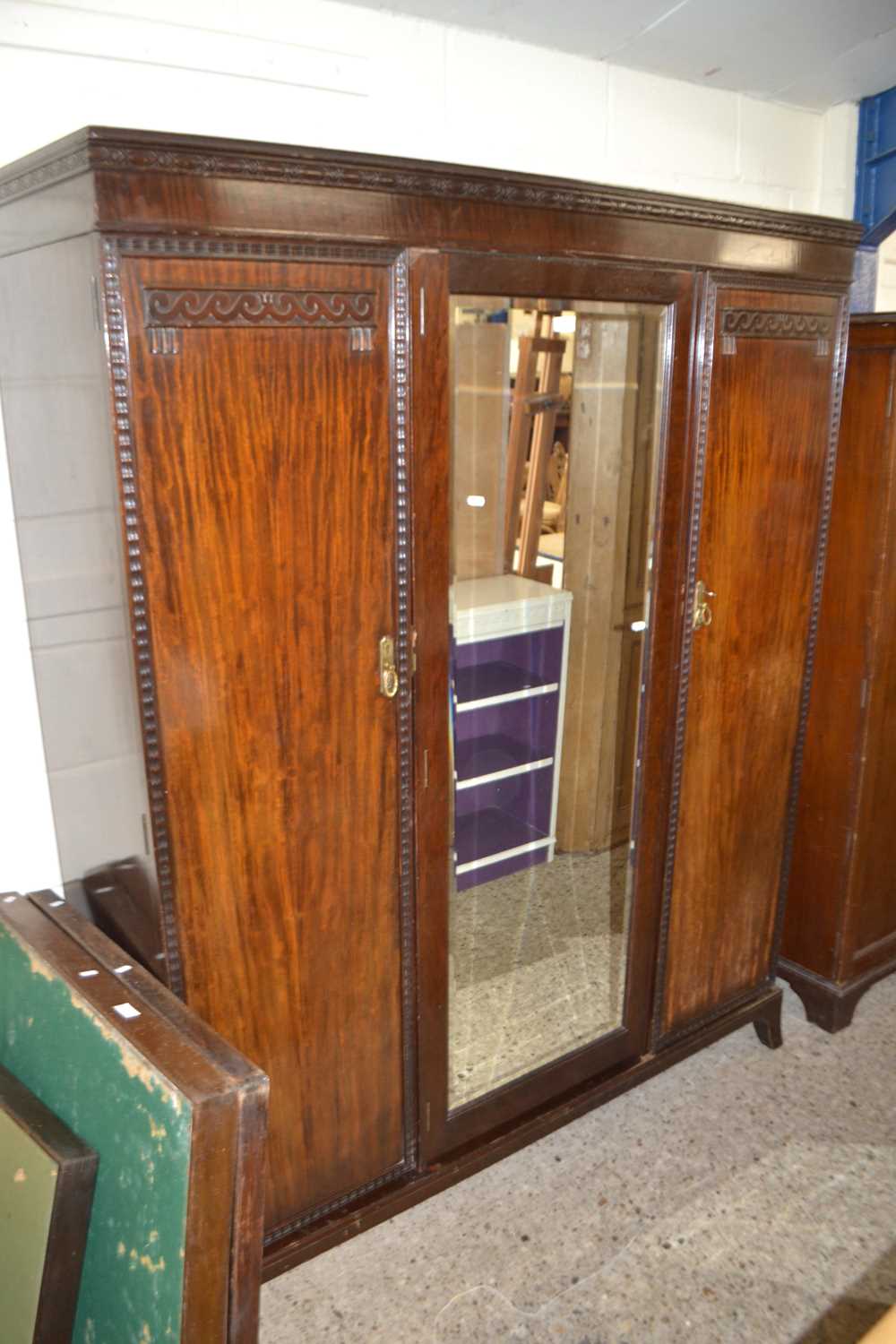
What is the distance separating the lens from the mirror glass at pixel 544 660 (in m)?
1.62

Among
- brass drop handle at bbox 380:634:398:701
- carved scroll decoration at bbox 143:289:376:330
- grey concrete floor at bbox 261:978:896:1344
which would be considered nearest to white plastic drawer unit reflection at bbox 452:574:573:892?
brass drop handle at bbox 380:634:398:701

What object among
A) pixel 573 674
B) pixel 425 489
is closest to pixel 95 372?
pixel 425 489

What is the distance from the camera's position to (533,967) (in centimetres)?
194

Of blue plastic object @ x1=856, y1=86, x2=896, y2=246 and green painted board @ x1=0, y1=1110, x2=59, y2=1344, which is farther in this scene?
blue plastic object @ x1=856, y1=86, x2=896, y2=246

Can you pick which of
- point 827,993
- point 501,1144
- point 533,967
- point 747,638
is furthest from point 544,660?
point 827,993

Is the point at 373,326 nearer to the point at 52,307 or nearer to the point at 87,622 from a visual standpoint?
the point at 52,307

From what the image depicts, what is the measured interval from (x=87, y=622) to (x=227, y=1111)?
0.70 meters

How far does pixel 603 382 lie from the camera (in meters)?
1.74

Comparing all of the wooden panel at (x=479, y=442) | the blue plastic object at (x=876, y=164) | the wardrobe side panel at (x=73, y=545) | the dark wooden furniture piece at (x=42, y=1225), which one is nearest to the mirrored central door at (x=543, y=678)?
the wooden panel at (x=479, y=442)

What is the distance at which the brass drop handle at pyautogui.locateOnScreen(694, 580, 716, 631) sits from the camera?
192 centimetres

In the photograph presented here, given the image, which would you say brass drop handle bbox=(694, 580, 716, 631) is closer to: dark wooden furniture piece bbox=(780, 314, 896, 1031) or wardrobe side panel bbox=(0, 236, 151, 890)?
dark wooden furniture piece bbox=(780, 314, 896, 1031)

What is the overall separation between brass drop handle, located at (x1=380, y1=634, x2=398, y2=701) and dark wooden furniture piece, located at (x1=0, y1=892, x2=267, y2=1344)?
0.53 m

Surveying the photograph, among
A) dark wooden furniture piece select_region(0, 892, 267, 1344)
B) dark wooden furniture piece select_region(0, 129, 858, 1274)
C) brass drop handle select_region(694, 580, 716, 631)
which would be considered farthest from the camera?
brass drop handle select_region(694, 580, 716, 631)

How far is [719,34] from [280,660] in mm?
1640
